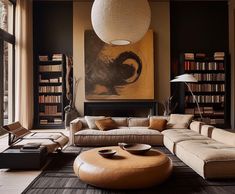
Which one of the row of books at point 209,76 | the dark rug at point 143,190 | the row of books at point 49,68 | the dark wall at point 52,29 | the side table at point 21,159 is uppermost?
the dark wall at point 52,29

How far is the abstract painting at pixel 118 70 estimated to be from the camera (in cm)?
778

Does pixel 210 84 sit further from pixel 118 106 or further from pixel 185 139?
pixel 185 139

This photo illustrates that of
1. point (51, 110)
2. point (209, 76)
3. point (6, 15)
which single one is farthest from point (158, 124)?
point (6, 15)

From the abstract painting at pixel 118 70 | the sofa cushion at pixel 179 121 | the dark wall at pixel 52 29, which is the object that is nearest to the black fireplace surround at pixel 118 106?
the abstract painting at pixel 118 70

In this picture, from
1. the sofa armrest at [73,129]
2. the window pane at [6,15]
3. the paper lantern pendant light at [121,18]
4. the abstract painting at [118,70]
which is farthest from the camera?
the abstract painting at [118,70]

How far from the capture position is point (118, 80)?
307 inches

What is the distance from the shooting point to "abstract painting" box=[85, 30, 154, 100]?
7.78 meters

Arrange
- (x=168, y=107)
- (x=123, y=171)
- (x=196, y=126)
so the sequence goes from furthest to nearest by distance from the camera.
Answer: (x=168, y=107) → (x=196, y=126) → (x=123, y=171)

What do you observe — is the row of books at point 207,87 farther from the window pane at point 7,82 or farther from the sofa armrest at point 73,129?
the window pane at point 7,82

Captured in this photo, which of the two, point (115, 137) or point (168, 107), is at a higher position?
point (168, 107)

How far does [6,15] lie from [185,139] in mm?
5635

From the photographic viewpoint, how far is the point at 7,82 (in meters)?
7.09

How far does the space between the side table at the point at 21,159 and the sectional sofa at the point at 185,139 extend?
1495 millimetres

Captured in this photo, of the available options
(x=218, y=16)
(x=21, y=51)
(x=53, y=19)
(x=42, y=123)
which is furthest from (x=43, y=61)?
(x=218, y=16)
